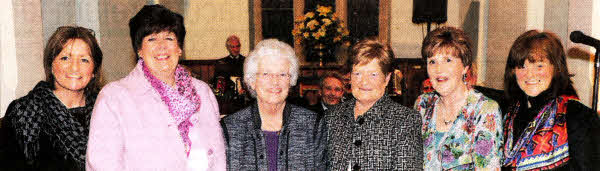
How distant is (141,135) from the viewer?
2.08 meters

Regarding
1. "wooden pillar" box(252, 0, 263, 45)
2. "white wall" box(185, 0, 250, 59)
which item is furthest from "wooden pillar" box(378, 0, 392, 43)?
"white wall" box(185, 0, 250, 59)

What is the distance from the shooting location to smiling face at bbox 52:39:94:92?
93.5 inches

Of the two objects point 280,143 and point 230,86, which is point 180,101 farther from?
point 230,86

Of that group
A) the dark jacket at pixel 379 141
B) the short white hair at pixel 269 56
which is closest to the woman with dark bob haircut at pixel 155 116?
the short white hair at pixel 269 56

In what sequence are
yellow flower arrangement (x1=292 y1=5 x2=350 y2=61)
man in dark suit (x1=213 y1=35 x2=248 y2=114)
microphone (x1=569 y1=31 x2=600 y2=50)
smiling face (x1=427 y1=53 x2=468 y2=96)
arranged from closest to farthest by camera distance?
smiling face (x1=427 y1=53 x2=468 y2=96), microphone (x1=569 y1=31 x2=600 y2=50), man in dark suit (x1=213 y1=35 x2=248 y2=114), yellow flower arrangement (x1=292 y1=5 x2=350 y2=61)

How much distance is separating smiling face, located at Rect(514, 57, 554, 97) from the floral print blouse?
236 millimetres

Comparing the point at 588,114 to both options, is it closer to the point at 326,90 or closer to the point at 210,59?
the point at 326,90

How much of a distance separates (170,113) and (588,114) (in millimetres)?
1906

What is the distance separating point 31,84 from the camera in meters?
4.03

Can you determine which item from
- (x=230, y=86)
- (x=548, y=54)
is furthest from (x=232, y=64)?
(x=548, y=54)

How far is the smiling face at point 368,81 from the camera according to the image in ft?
7.15

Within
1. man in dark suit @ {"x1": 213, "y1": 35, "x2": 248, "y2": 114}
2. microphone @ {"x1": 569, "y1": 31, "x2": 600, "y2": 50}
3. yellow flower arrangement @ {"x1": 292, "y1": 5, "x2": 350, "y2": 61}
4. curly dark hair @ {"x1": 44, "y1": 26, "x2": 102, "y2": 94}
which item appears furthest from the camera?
yellow flower arrangement @ {"x1": 292, "y1": 5, "x2": 350, "y2": 61}

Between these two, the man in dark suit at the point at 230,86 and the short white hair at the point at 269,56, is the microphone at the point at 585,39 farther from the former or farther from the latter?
the man in dark suit at the point at 230,86

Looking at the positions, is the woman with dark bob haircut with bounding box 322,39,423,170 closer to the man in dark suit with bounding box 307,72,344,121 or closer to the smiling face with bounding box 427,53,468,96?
the smiling face with bounding box 427,53,468,96
